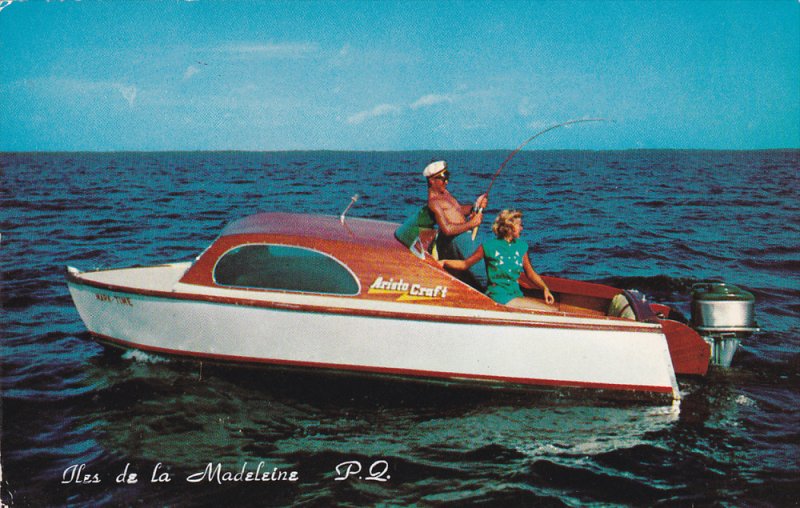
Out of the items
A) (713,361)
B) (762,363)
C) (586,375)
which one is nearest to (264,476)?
(586,375)

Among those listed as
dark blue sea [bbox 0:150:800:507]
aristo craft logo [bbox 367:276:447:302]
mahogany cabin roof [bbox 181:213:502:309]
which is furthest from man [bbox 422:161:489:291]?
dark blue sea [bbox 0:150:800:507]

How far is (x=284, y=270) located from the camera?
736 centimetres

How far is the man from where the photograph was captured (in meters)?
7.42

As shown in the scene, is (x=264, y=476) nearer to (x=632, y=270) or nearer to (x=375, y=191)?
(x=632, y=270)

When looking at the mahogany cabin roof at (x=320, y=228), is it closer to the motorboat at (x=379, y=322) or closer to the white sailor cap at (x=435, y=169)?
the motorboat at (x=379, y=322)

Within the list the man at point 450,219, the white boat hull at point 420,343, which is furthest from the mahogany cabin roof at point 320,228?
the white boat hull at point 420,343

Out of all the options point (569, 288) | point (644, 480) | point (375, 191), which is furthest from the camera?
point (375, 191)

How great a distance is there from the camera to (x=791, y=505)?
548 cm

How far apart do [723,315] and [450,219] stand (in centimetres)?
321

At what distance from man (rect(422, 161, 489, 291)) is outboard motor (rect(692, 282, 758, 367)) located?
245 cm

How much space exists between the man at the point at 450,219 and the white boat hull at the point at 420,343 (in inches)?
40.8

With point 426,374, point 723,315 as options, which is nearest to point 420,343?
point 426,374

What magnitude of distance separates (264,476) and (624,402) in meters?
3.80

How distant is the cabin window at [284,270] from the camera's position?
7.19 meters
